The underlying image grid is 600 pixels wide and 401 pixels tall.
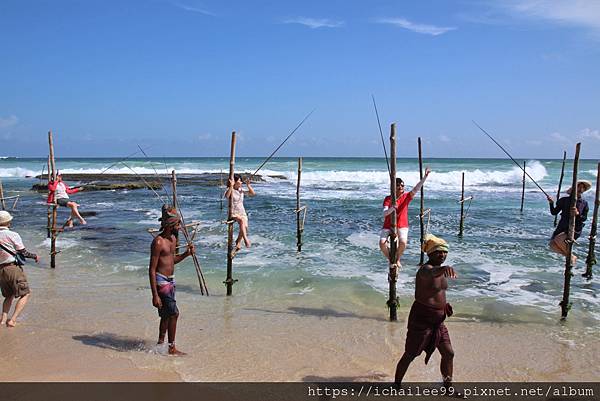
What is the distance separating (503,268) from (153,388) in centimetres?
894

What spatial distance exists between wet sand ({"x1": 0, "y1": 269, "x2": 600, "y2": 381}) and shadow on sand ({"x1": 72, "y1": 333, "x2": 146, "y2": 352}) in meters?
0.01

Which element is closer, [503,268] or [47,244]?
[503,268]

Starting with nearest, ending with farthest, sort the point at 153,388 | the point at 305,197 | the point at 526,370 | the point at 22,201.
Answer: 1. the point at 153,388
2. the point at 526,370
3. the point at 22,201
4. the point at 305,197

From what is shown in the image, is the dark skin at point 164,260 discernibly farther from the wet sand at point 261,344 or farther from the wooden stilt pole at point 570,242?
the wooden stilt pole at point 570,242

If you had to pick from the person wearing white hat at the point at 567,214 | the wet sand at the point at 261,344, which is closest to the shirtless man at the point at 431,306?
the wet sand at the point at 261,344

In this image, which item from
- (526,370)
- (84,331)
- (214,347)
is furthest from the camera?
(84,331)

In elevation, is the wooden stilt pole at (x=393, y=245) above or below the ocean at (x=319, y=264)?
above

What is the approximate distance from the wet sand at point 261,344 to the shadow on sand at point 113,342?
0.01 m

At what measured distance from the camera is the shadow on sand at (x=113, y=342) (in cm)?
594

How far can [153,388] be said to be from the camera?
4832 millimetres

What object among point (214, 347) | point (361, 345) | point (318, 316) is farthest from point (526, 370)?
point (214, 347)

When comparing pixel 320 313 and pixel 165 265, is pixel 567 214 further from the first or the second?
pixel 165 265

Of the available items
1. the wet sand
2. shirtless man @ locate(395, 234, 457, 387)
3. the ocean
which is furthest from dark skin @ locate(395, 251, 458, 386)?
the ocean

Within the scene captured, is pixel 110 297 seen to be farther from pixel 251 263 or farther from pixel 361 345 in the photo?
pixel 361 345
